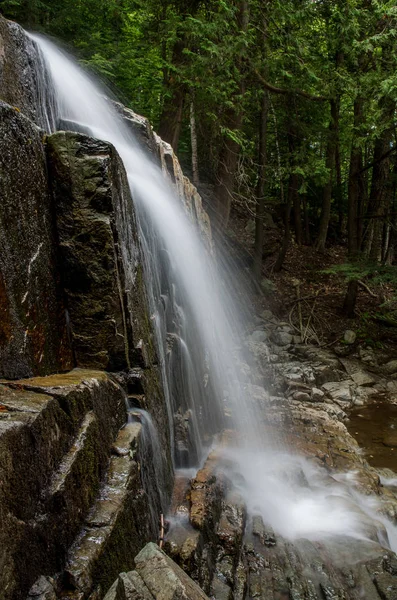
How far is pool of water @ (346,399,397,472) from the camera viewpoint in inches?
306

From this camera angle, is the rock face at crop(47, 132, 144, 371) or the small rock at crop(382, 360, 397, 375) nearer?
the rock face at crop(47, 132, 144, 371)

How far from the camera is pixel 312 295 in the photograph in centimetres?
1482

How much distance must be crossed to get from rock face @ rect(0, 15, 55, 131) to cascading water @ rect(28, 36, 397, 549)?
591 mm

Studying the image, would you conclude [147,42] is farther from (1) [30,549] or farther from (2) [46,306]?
(1) [30,549]

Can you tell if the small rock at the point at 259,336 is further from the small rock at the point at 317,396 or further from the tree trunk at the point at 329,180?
the tree trunk at the point at 329,180

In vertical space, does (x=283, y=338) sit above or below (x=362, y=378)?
above

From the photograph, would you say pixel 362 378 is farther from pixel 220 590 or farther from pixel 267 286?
pixel 220 590

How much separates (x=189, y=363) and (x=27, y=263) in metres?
3.77

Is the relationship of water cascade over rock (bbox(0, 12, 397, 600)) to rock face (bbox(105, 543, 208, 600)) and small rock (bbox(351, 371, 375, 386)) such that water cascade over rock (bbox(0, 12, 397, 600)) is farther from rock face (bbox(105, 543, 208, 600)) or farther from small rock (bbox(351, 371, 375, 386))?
small rock (bbox(351, 371, 375, 386))

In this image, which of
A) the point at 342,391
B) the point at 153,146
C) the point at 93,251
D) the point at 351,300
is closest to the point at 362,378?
the point at 342,391

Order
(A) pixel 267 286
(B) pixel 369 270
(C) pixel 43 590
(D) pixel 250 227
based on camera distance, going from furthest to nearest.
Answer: (D) pixel 250 227 < (A) pixel 267 286 < (B) pixel 369 270 < (C) pixel 43 590

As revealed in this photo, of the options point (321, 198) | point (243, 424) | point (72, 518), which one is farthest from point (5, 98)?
point (321, 198)

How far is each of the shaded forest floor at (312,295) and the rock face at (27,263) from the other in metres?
10.4

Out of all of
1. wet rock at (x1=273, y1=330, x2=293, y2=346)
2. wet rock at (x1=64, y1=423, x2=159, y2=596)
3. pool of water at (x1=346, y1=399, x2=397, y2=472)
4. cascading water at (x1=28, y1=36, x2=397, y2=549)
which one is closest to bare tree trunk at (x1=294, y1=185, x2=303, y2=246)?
wet rock at (x1=273, y1=330, x2=293, y2=346)
